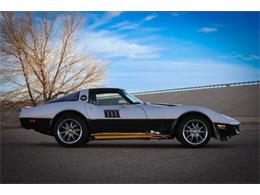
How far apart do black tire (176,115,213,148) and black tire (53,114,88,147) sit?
59.4 inches

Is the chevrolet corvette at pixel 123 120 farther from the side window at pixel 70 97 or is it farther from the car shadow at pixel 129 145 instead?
the car shadow at pixel 129 145

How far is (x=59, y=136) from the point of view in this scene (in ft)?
21.7

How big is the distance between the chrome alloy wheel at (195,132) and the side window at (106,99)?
1045 millimetres

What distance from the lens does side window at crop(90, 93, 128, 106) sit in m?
6.52

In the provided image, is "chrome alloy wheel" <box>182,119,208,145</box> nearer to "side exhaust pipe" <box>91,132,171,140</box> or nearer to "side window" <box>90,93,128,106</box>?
"side exhaust pipe" <box>91,132,171,140</box>

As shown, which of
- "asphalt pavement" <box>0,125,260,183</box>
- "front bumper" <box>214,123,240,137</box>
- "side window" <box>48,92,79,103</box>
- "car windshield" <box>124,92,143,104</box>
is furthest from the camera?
"side window" <box>48,92,79,103</box>

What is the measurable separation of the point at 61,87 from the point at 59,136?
0.82 meters

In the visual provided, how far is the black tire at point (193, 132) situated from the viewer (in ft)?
20.9

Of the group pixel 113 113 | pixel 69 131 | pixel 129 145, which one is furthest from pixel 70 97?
pixel 129 145

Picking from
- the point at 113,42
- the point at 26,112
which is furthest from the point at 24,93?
the point at 113,42

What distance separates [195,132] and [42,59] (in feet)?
9.26

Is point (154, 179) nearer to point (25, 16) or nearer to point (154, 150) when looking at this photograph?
point (154, 150)

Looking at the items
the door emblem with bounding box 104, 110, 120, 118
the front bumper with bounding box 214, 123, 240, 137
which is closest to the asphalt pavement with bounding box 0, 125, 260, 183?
the front bumper with bounding box 214, 123, 240, 137

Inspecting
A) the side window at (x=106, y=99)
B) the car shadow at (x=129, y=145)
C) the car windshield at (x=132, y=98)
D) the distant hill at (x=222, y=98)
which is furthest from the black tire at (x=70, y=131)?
the distant hill at (x=222, y=98)
